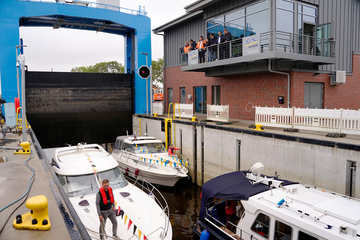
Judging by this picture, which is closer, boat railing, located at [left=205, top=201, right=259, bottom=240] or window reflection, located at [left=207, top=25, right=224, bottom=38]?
boat railing, located at [left=205, top=201, right=259, bottom=240]

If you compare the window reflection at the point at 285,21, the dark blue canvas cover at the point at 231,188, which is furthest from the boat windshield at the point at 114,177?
the window reflection at the point at 285,21

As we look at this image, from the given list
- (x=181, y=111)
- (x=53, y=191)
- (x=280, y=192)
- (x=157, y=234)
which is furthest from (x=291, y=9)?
(x=53, y=191)

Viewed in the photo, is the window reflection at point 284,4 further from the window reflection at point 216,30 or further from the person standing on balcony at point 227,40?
the window reflection at point 216,30

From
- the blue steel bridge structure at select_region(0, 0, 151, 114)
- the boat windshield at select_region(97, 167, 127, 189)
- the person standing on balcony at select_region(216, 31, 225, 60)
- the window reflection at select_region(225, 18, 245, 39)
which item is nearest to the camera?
the boat windshield at select_region(97, 167, 127, 189)

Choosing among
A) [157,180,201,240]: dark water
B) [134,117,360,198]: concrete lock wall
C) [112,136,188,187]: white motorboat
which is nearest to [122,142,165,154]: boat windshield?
[112,136,188,187]: white motorboat

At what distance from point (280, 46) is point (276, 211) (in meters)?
9.54

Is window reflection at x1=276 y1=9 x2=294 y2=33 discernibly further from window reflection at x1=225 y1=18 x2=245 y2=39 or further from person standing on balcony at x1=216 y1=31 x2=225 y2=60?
person standing on balcony at x1=216 y1=31 x2=225 y2=60

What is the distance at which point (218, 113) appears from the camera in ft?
47.7

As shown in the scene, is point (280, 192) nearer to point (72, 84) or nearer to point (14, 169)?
point (14, 169)

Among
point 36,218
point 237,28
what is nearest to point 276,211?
point 36,218

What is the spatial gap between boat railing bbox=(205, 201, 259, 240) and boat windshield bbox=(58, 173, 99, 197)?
11.6 ft

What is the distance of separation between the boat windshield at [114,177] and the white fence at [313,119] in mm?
6513

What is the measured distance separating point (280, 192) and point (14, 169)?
6910 mm

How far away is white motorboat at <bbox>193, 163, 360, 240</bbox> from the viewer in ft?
17.1
